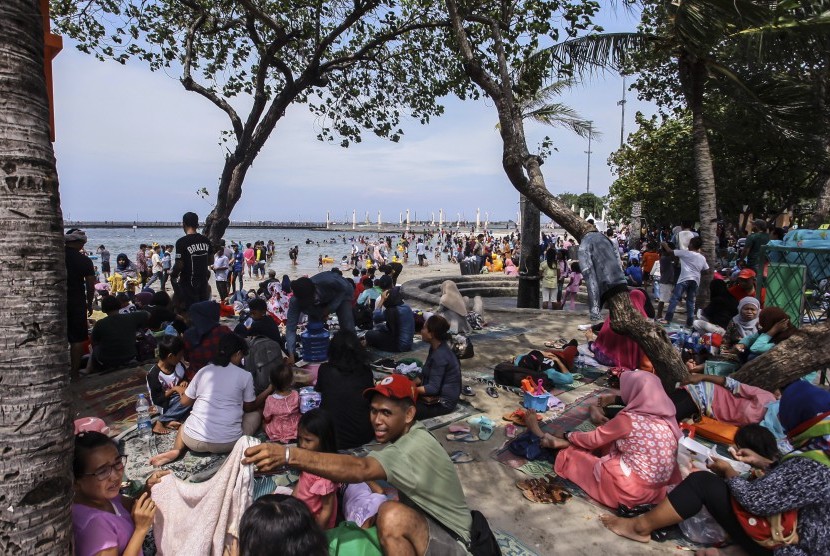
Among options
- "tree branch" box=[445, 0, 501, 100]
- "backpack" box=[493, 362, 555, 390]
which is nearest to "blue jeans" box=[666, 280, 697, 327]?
"backpack" box=[493, 362, 555, 390]

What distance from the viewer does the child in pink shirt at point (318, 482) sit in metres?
2.62

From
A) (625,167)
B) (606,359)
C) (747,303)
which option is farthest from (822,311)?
(625,167)

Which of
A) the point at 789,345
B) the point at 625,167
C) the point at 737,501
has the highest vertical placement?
the point at 625,167

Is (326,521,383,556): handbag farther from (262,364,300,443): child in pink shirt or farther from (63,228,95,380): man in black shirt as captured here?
(63,228,95,380): man in black shirt

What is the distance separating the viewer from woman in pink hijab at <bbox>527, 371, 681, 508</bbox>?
10.6 feet

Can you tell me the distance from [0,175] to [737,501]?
147 inches

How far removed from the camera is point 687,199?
19172 millimetres

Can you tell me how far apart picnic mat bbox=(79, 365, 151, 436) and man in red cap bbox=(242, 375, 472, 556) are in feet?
10.6

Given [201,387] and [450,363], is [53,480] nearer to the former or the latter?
[201,387]

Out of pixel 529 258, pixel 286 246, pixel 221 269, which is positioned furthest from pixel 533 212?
pixel 286 246

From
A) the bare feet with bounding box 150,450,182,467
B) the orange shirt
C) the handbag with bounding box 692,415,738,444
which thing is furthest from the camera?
the orange shirt

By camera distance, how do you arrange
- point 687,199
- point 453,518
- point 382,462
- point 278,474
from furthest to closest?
point 687,199 → point 278,474 → point 453,518 → point 382,462

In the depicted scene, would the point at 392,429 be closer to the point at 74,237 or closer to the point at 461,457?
the point at 461,457

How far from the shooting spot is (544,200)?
5.19 m
